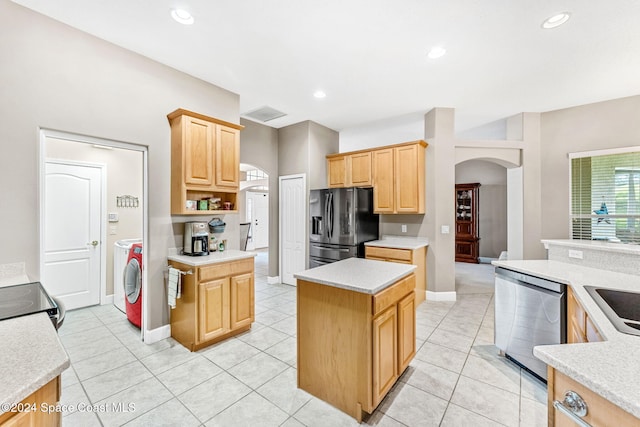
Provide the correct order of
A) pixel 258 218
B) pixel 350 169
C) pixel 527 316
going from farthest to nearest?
1. pixel 258 218
2. pixel 350 169
3. pixel 527 316

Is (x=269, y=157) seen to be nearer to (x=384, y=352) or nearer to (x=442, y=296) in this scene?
(x=442, y=296)

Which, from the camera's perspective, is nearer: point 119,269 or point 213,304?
point 213,304

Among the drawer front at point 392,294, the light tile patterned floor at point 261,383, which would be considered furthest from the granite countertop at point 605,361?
the light tile patterned floor at point 261,383

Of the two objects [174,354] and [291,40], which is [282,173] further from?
[174,354]

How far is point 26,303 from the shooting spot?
1507 millimetres

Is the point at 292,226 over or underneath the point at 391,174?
underneath

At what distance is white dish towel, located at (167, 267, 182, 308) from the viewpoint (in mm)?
2773

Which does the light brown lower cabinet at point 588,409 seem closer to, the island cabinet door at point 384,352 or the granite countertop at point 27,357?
the island cabinet door at point 384,352

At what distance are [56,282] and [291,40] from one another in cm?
430

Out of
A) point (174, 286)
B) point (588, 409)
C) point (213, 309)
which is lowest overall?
point (213, 309)

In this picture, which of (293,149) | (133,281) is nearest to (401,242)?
(293,149)

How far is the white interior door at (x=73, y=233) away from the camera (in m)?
3.58

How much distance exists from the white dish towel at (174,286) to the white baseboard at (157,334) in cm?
38

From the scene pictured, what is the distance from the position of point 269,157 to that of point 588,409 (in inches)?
198
